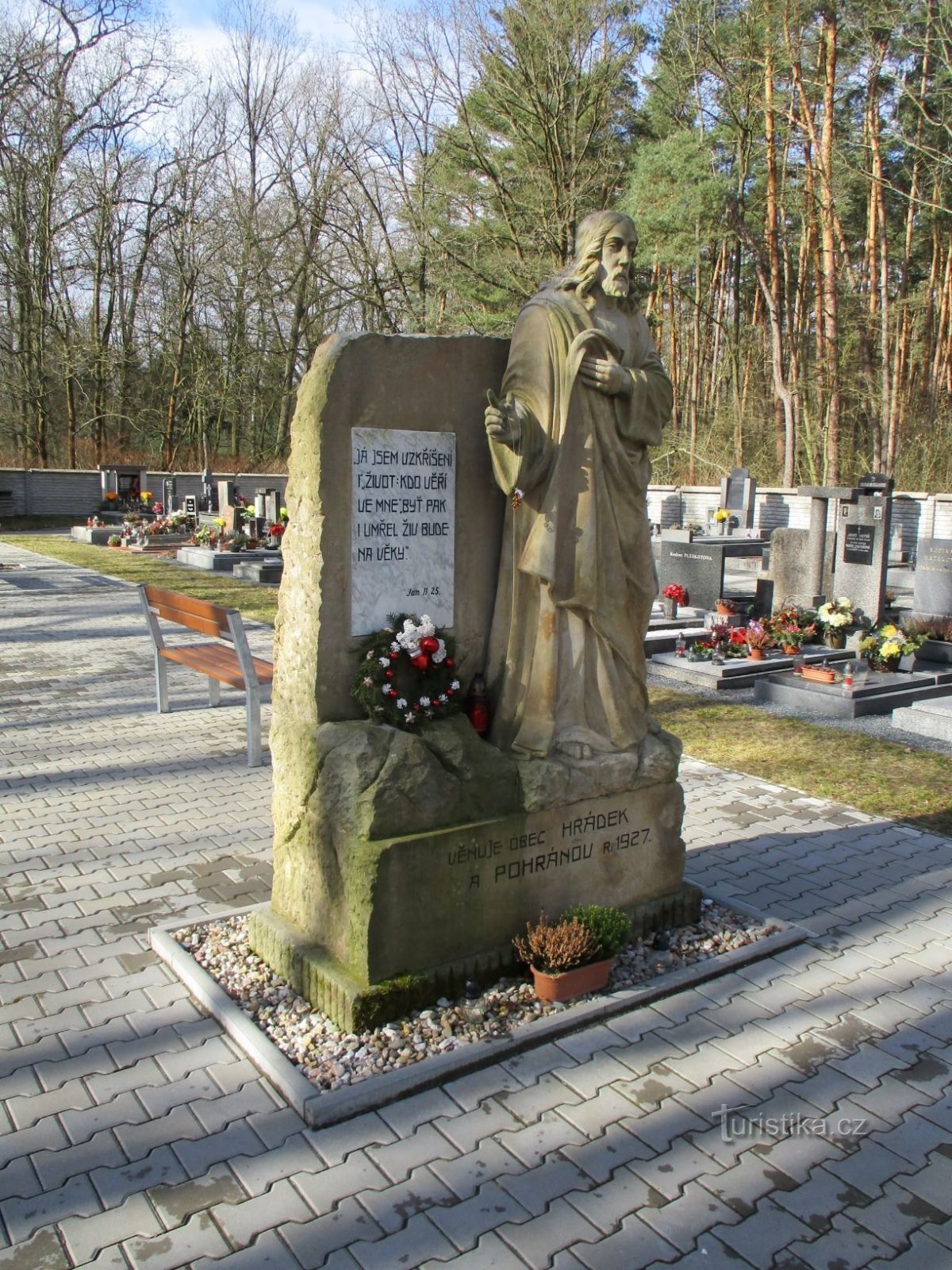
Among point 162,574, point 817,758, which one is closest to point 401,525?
point 817,758

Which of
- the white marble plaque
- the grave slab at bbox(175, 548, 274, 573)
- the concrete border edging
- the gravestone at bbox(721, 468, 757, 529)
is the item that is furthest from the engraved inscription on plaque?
the grave slab at bbox(175, 548, 274, 573)

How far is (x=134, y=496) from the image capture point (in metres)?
29.6

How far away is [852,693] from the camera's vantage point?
9.22 metres

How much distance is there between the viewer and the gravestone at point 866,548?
1217 centimetres

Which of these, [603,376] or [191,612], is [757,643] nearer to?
[191,612]

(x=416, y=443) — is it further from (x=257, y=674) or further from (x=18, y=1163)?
(x=257, y=674)

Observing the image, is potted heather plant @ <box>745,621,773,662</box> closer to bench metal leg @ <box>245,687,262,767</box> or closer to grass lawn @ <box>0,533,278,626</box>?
bench metal leg @ <box>245,687,262,767</box>

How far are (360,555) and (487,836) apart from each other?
1220mm

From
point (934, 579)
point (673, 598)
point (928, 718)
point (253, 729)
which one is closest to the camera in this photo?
point (253, 729)

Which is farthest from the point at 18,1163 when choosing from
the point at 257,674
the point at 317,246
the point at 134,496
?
the point at 317,246

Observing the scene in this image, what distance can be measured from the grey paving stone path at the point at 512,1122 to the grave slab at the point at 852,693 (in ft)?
13.2

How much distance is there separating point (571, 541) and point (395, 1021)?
6.50 feet

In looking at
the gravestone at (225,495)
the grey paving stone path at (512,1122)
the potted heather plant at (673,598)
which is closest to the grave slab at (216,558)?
the gravestone at (225,495)

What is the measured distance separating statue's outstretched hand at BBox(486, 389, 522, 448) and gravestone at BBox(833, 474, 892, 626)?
9.17 meters
